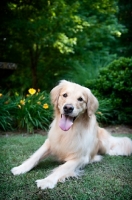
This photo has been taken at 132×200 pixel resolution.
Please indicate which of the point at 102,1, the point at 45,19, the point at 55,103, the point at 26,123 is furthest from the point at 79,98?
the point at 102,1

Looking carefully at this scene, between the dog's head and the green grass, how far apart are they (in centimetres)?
54

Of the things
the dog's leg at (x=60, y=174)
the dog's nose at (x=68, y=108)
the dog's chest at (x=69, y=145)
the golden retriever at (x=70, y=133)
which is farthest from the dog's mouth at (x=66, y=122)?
the dog's leg at (x=60, y=174)

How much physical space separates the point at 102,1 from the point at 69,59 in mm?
2129

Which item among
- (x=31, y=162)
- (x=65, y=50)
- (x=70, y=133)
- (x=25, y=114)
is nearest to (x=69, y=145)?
(x=70, y=133)

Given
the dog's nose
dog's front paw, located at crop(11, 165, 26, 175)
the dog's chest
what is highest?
the dog's nose

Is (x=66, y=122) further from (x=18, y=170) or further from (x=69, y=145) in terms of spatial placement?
(x=18, y=170)

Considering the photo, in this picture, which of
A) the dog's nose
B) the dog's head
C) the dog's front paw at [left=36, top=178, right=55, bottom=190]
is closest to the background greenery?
the dog's head

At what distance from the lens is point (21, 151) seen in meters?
3.36

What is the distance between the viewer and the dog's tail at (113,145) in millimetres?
3340

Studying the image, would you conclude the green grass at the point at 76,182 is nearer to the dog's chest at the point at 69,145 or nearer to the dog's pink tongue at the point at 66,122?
the dog's chest at the point at 69,145

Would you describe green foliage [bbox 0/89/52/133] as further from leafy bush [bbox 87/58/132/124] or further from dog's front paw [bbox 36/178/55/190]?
dog's front paw [bbox 36/178/55/190]

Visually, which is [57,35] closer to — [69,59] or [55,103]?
[69,59]

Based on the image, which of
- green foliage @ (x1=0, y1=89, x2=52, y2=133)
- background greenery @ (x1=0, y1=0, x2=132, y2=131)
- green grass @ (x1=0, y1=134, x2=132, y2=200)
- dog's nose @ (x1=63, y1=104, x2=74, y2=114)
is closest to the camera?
green grass @ (x1=0, y1=134, x2=132, y2=200)

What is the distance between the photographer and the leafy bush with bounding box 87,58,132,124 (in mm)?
5582
